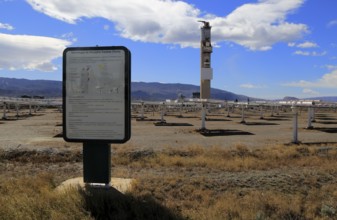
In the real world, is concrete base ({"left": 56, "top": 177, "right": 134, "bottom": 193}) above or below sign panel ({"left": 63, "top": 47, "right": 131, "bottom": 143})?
below

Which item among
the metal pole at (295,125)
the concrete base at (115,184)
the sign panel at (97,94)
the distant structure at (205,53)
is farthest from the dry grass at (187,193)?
the distant structure at (205,53)

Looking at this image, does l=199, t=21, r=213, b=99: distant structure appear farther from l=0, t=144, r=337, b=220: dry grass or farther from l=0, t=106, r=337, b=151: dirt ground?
l=0, t=144, r=337, b=220: dry grass

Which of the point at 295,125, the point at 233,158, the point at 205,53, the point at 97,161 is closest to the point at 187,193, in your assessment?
the point at 97,161

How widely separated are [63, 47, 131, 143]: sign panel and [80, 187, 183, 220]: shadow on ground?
114cm

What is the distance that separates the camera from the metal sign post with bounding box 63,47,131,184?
849 centimetres

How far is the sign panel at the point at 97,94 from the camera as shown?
8484mm

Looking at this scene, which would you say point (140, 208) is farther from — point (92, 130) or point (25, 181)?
point (25, 181)

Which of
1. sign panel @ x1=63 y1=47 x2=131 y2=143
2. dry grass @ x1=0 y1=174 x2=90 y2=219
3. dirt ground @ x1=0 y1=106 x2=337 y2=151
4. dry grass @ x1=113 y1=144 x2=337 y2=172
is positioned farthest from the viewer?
dirt ground @ x1=0 y1=106 x2=337 y2=151

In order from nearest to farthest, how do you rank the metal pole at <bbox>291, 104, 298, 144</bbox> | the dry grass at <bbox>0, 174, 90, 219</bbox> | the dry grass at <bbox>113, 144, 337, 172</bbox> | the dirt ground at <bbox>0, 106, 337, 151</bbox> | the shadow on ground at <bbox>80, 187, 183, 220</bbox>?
the dry grass at <bbox>0, 174, 90, 219</bbox> < the shadow on ground at <bbox>80, 187, 183, 220</bbox> < the dry grass at <bbox>113, 144, 337, 172</bbox> < the dirt ground at <bbox>0, 106, 337, 151</bbox> < the metal pole at <bbox>291, 104, 298, 144</bbox>

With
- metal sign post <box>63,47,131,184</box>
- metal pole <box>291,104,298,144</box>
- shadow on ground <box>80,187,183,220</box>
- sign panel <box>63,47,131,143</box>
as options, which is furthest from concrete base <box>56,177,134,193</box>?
metal pole <box>291,104,298,144</box>

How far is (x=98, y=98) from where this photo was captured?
860 cm

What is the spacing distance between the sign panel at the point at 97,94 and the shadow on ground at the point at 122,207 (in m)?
1.14

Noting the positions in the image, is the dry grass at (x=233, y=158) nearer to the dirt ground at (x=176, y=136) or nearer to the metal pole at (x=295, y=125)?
the dirt ground at (x=176, y=136)

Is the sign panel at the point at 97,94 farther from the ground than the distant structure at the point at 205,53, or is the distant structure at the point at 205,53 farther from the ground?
the distant structure at the point at 205,53
